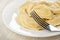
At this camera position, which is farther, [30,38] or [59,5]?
[59,5]

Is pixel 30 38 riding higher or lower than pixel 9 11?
lower

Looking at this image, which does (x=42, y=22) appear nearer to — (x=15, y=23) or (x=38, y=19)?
(x=38, y=19)

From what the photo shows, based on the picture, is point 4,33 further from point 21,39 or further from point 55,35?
point 55,35

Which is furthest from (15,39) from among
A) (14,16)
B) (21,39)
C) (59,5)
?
(59,5)

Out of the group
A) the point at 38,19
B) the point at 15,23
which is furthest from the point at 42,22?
the point at 15,23
